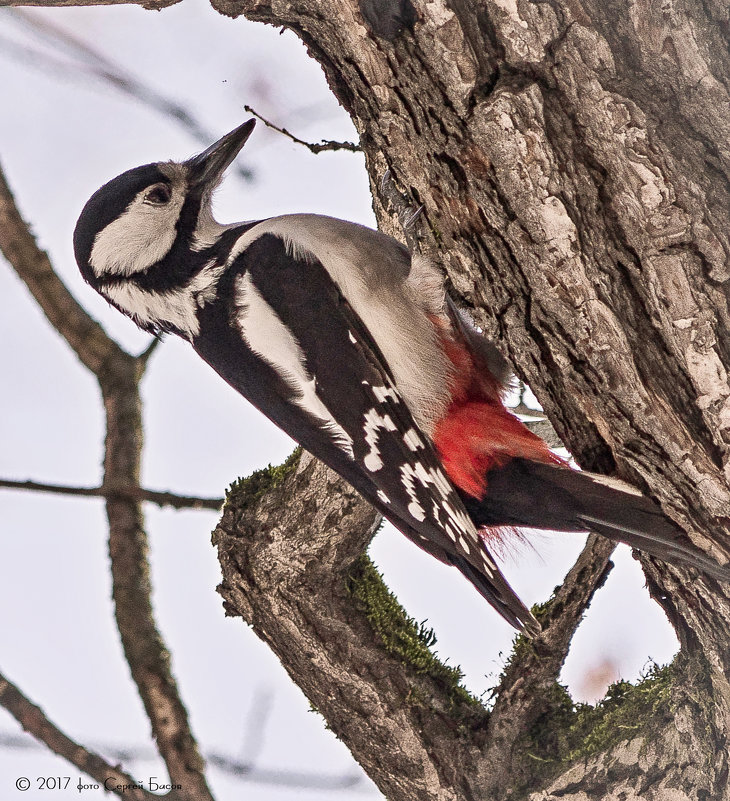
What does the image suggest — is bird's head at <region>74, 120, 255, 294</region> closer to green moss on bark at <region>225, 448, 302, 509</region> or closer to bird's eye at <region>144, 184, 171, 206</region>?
bird's eye at <region>144, 184, 171, 206</region>

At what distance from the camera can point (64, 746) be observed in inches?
93.6

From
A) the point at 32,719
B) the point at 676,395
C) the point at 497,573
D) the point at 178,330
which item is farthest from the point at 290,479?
the point at 676,395

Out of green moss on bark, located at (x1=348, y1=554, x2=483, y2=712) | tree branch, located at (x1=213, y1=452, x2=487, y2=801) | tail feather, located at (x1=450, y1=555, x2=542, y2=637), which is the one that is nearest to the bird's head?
tree branch, located at (x1=213, y1=452, x2=487, y2=801)

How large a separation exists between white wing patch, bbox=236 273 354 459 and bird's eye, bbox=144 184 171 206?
0.40 metres

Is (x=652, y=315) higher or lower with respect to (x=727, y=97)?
lower

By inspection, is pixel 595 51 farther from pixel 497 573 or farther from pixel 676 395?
pixel 497 573

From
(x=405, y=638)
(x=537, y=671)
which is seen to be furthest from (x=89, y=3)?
(x=537, y=671)

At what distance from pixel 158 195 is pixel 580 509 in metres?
1.48

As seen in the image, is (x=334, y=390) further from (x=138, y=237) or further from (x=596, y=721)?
(x=596, y=721)

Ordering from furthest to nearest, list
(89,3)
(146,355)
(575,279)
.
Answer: (146,355) < (89,3) < (575,279)

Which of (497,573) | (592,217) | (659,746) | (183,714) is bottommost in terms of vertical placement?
(183,714)

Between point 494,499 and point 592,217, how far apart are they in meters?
0.87

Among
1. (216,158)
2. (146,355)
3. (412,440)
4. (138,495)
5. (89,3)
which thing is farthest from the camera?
(146,355)

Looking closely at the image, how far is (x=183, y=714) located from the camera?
2531mm
